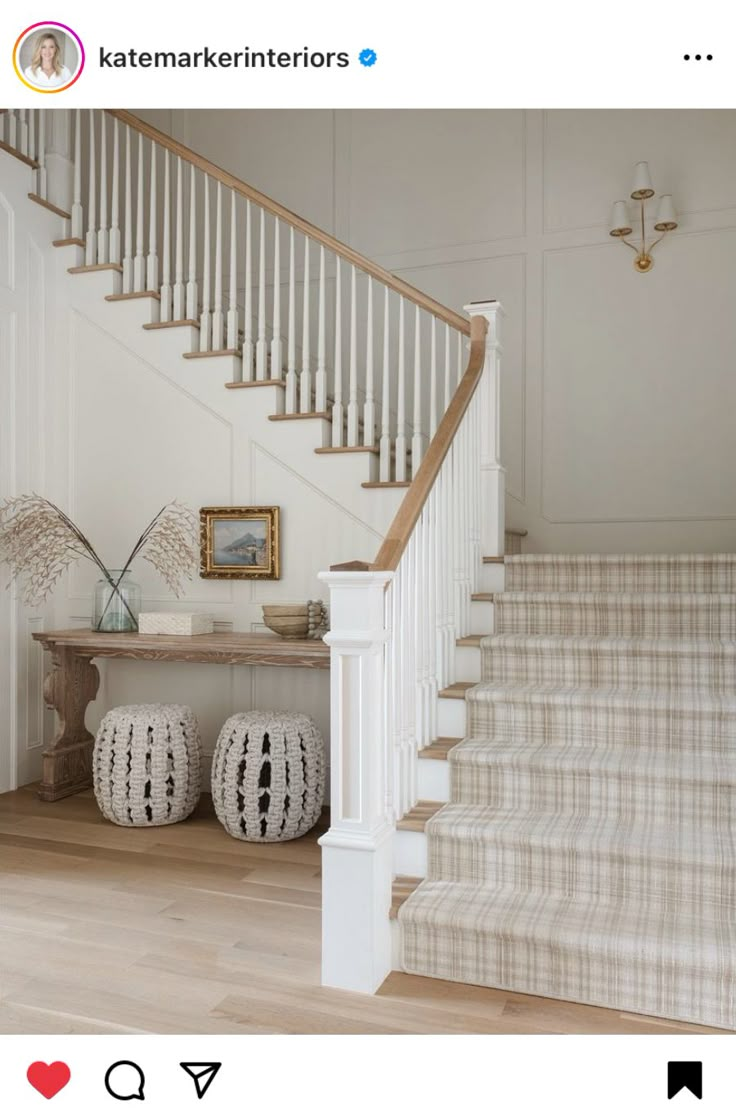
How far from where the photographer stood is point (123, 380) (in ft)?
15.0

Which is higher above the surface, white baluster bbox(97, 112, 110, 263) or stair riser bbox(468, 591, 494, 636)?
white baluster bbox(97, 112, 110, 263)

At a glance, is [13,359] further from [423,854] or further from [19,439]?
[423,854]

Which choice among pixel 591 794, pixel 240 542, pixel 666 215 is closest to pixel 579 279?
pixel 666 215

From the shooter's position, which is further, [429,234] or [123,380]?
[429,234]

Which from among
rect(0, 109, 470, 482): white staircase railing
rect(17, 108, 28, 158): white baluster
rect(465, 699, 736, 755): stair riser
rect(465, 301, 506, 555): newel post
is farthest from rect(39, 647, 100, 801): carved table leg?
rect(17, 108, 28, 158): white baluster

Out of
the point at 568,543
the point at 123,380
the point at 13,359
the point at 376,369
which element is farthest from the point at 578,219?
the point at 13,359

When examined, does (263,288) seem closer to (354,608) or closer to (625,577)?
(625,577)

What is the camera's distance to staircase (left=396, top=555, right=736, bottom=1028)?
2.27 metres

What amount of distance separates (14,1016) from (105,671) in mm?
2610

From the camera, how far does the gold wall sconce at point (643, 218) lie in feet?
15.0

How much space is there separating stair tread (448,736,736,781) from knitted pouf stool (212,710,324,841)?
93 centimetres

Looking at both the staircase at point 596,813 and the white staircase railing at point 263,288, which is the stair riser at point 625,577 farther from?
the white staircase railing at point 263,288
